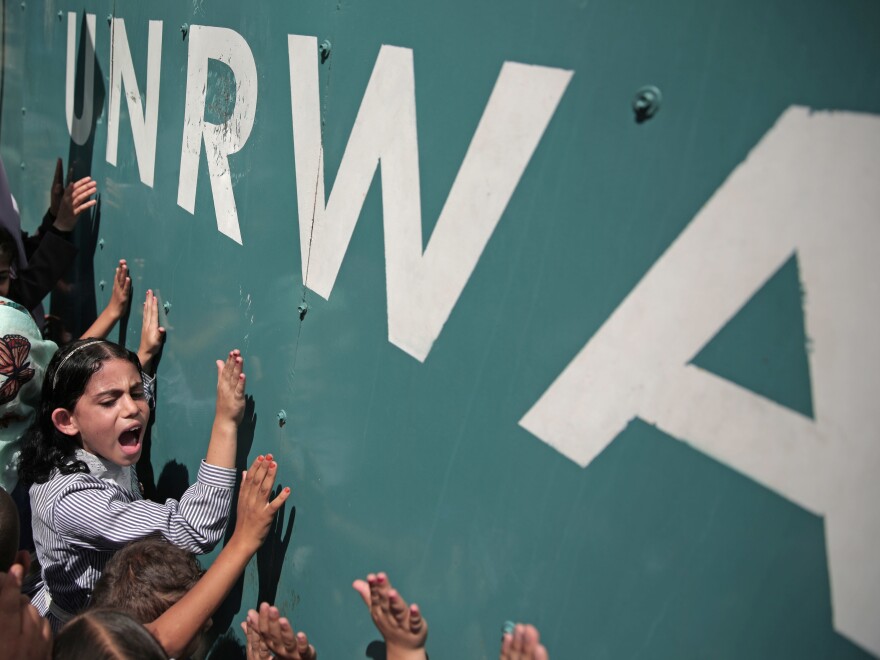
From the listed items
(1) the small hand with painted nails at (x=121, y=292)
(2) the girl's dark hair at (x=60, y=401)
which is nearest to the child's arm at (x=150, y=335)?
(1) the small hand with painted nails at (x=121, y=292)

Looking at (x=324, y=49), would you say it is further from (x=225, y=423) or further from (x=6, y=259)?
(x=6, y=259)

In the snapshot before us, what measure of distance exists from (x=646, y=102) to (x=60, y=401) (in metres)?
1.21

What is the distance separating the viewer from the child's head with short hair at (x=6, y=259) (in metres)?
1.93

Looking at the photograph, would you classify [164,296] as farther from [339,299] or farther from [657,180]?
[657,180]

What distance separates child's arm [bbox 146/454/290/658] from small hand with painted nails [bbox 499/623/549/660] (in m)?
0.50

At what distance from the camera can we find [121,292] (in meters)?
1.94

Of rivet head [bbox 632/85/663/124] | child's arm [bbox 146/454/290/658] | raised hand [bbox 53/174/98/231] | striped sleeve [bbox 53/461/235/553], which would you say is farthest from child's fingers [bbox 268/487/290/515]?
raised hand [bbox 53/174/98/231]

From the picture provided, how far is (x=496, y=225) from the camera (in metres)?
0.85

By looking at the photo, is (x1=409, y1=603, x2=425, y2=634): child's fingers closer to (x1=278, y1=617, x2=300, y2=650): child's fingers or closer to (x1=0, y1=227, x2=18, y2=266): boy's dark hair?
(x1=278, y1=617, x2=300, y2=650): child's fingers

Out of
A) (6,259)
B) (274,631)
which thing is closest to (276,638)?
(274,631)

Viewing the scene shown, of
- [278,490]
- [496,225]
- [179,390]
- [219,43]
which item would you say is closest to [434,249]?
[496,225]

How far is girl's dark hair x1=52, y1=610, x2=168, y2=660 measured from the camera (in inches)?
36.6

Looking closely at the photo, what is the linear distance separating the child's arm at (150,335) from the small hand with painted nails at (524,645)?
1215 mm

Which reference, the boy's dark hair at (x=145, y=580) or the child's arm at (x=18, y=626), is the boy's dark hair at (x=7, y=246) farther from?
the child's arm at (x=18, y=626)
